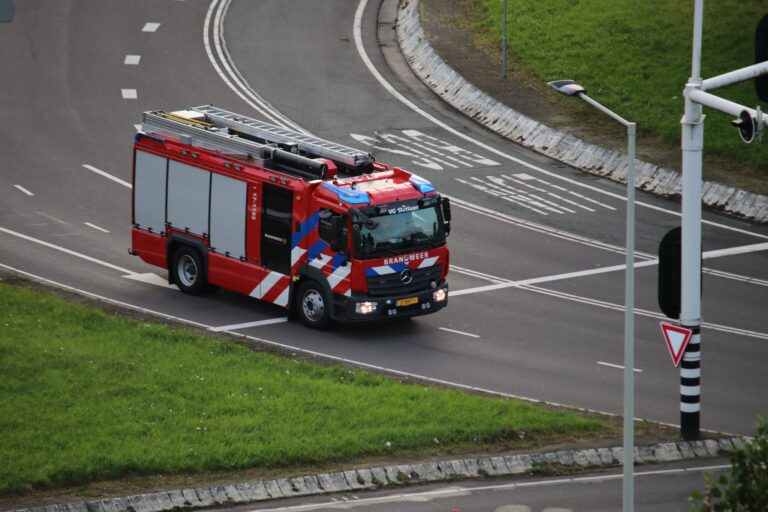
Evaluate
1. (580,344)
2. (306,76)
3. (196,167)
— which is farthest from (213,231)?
(306,76)

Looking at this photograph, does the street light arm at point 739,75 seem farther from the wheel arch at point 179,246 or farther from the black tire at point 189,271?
the black tire at point 189,271

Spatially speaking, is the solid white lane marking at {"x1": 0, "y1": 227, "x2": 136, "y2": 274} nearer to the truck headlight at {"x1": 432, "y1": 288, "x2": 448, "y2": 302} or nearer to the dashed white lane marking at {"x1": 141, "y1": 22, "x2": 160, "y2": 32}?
the truck headlight at {"x1": 432, "y1": 288, "x2": 448, "y2": 302}

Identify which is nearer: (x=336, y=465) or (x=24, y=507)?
(x=24, y=507)

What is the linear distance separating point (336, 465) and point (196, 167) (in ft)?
32.1

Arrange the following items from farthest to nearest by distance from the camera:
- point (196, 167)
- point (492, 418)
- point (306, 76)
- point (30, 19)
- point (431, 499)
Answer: point (30, 19) → point (306, 76) → point (196, 167) → point (492, 418) → point (431, 499)

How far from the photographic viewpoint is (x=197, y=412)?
2311 centimetres

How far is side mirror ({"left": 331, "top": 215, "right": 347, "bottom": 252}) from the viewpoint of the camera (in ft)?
89.1

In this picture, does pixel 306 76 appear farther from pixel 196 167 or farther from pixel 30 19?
pixel 196 167

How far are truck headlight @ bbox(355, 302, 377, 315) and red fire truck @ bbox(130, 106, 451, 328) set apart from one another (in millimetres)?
19

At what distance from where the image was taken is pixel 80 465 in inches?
824

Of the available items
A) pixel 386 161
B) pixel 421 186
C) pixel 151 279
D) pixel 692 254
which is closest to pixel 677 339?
pixel 692 254

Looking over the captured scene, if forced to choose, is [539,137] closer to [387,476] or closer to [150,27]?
[150,27]

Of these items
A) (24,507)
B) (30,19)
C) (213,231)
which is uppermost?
(30,19)

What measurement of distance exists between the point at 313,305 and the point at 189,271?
345 cm
